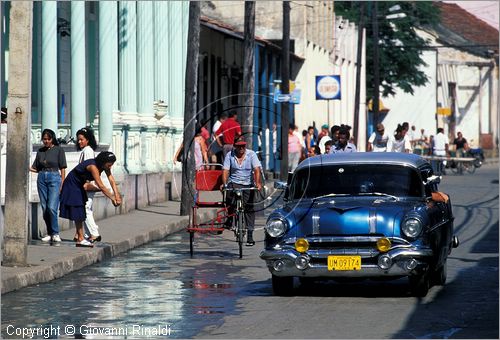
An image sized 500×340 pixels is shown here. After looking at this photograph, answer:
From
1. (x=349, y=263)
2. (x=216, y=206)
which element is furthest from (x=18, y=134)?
(x=349, y=263)

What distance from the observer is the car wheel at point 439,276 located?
51.5ft

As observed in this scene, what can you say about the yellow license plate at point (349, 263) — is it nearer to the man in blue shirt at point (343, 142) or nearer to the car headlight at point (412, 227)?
the car headlight at point (412, 227)

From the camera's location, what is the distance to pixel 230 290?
1555 cm

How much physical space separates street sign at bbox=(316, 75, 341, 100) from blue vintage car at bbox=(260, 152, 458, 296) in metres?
30.3

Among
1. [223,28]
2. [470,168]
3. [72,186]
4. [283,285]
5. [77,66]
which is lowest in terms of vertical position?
[283,285]

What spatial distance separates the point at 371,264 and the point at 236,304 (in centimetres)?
143

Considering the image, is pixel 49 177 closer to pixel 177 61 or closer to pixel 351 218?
pixel 351 218

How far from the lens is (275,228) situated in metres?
15.0

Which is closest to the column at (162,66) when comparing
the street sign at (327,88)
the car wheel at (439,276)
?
the street sign at (327,88)

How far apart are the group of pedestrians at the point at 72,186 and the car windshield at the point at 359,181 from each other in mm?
4852

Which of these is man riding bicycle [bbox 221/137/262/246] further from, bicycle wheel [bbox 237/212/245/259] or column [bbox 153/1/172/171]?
column [bbox 153/1/172/171]

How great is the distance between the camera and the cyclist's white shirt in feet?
66.4

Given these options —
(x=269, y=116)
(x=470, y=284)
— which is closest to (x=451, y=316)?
(x=470, y=284)

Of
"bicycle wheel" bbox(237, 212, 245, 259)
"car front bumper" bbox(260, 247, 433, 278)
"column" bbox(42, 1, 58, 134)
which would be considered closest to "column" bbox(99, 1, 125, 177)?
"column" bbox(42, 1, 58, 134)
